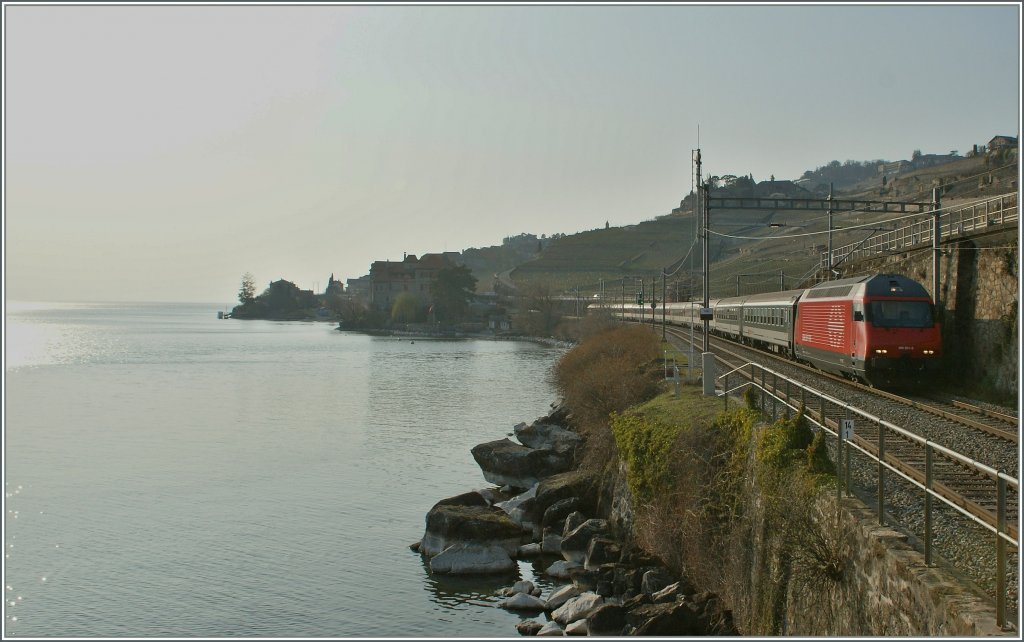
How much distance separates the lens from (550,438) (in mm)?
34188

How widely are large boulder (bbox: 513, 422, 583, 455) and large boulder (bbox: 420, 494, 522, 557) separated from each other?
319 inches

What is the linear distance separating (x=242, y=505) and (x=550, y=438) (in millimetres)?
11670

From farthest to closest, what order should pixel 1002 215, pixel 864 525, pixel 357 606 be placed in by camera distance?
1. pixel 1002 215
2. pixel 357 606
3. pixel 864 525

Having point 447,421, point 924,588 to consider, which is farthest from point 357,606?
point 447,421

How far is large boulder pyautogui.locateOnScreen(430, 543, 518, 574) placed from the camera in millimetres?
21203

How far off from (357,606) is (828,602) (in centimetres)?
1172

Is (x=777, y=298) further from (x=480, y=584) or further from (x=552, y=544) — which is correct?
(x=480, y=584)

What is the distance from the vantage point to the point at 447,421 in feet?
151

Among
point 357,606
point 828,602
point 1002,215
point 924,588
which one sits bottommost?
point 357,606

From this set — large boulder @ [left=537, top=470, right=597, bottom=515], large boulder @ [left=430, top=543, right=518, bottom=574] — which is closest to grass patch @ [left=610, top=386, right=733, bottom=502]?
large boulder @ [left=537, top=470, right=597, bottom=515]

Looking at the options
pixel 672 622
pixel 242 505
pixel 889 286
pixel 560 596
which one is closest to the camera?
pixel 672 622

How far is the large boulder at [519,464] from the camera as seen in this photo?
29.9 metres

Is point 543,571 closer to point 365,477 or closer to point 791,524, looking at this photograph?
point 791,524

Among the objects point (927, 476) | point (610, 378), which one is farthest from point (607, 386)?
point (927, 476)
